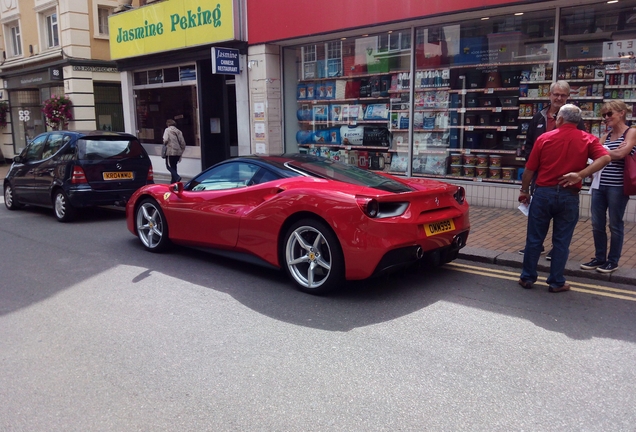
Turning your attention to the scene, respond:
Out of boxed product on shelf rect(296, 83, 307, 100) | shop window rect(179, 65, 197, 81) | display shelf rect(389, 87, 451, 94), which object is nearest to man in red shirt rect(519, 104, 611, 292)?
display shelf rect(389, 87, 451, 94)

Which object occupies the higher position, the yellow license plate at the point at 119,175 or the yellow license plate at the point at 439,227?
the yellow license plate at the point at 119,175

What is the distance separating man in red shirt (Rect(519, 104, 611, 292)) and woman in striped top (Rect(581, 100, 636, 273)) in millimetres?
619

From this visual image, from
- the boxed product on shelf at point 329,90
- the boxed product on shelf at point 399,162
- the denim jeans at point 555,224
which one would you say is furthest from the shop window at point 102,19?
the denim jeans at point 555,224

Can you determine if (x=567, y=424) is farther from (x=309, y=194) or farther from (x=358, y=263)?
(x=309, y=194)

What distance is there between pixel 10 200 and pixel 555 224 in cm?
1062

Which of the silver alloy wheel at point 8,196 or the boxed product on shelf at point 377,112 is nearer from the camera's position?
the silver alloy wheel at point 8,196

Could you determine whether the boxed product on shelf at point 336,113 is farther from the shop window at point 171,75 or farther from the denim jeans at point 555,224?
the denim jeans at point 555,224

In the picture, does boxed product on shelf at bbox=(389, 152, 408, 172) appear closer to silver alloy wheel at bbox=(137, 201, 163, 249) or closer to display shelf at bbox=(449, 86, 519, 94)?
display shelf at bbox=(449, 86, 519, 94)

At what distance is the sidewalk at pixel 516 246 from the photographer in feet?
19.7

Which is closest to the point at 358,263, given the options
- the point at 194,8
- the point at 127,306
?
the point at 127,306

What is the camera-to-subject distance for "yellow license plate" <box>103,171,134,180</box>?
388 inches

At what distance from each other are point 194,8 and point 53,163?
21.0ft

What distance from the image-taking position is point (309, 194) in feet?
17.7

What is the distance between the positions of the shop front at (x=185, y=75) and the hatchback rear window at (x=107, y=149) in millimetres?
4098
